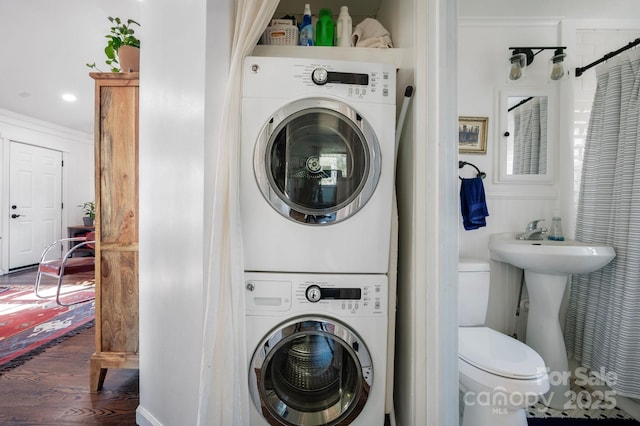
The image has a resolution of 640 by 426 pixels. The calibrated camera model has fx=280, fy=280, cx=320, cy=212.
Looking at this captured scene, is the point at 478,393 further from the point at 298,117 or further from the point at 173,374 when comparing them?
the point at 298,117

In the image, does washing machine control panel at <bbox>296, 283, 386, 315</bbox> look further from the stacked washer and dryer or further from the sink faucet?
the sink faucet

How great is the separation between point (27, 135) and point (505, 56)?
6419 millimetres

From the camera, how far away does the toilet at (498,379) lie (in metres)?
1.13

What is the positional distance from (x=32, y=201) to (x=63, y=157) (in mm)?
966

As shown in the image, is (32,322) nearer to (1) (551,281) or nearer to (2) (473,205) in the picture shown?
(2) (473,205)

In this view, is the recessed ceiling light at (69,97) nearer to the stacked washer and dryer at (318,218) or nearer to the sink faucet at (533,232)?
the stacked washer and dryer at (318,218)

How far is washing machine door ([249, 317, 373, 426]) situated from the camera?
1.20 m

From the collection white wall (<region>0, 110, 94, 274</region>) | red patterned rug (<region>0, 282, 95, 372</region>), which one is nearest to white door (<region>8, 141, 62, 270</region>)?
white wall (<region>0, 110, 94, 274</region>)

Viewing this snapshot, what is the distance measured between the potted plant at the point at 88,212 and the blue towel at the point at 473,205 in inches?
236

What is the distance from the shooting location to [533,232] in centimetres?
186

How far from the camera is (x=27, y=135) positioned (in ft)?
14.5

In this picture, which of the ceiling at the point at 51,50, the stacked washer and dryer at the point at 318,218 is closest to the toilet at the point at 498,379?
the stacked washer and dryer at the point at 318,218

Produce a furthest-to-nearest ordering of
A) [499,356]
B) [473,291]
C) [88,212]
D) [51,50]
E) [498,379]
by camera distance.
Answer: [88,212], [51,50], [473,291], [499,356], [498,379]

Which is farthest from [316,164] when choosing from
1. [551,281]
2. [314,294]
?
[551,281]
